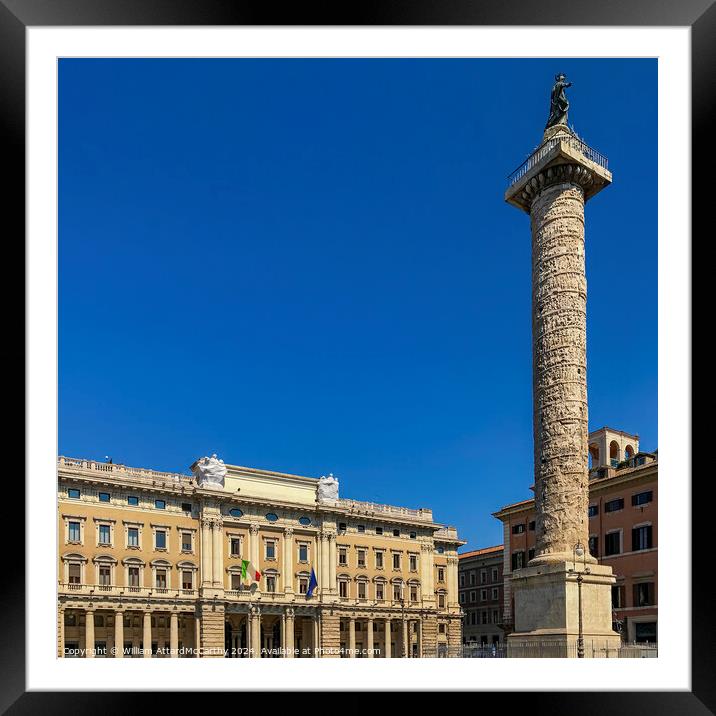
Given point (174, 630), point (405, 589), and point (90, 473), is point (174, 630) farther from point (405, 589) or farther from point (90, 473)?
point (405, 589)

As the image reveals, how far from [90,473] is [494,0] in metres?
29.1

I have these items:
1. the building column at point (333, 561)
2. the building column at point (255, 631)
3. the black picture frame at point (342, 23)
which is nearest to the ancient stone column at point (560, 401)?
the black picture frame at point (342, 23)

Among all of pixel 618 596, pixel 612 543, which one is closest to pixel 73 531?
pixel 612 543

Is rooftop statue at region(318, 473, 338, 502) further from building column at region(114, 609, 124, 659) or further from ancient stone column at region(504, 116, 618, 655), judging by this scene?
ancient stone column at region(504, 116, 618, 655)

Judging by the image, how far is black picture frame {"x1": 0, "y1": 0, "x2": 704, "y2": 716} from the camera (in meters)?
6.26

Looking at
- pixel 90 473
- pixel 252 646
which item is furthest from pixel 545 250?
pixel 252 646

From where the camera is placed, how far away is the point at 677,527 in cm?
679

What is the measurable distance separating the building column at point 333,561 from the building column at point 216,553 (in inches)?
220

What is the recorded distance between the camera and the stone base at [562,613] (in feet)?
51.1

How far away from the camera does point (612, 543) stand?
28.5 m

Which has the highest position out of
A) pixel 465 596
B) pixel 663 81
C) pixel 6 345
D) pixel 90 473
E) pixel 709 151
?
pixel 663 81

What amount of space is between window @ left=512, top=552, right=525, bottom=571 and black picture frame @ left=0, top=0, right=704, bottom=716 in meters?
27.6

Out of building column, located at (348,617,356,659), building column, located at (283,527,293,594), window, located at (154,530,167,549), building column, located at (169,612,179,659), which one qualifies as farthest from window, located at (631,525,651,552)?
window, located at (154,530,167,549)

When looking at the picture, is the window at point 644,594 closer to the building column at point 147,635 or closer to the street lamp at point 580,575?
the street lamp at point 580,575
